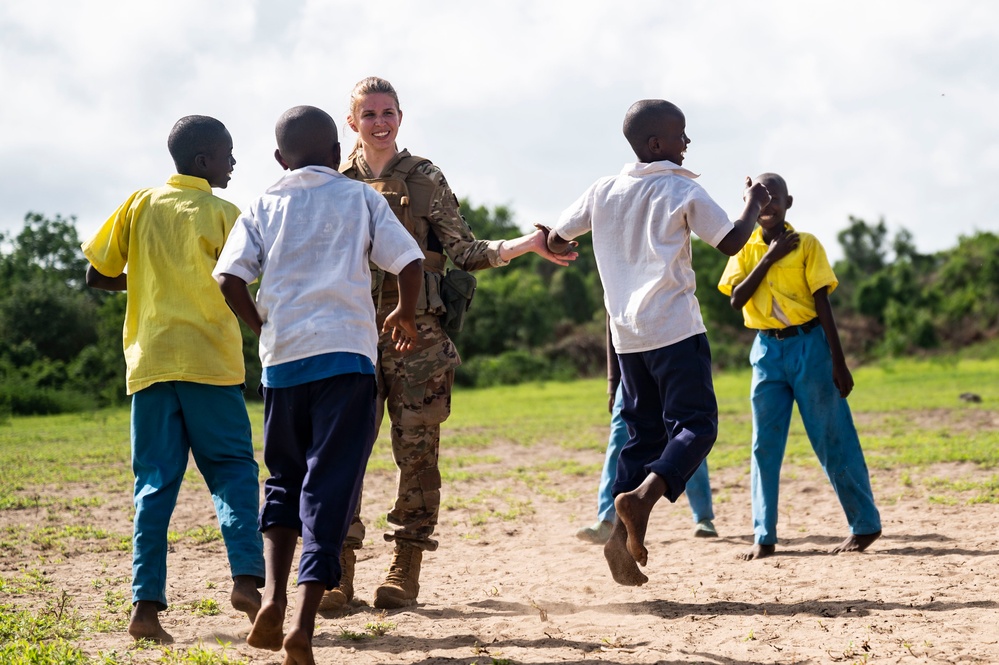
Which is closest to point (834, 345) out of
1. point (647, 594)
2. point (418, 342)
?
point (647, 594)

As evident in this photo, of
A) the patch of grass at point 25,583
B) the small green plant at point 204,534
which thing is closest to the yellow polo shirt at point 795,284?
the small green plant at point 204,534

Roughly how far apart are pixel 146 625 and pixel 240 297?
143 cm

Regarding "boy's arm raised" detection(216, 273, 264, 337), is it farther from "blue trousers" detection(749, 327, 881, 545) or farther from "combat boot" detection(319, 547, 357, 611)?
"blue trousers" detection(749, 327, 881, 545)

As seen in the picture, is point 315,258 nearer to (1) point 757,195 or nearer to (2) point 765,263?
(1) point 757,195

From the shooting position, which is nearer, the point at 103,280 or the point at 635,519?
the point at 635,519

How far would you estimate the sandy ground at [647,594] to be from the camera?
4000 mm

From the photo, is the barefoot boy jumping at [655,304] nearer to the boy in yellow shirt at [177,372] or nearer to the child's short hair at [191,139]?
the boy in yellow shirt at [177,372]

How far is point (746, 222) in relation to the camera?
4527 mm

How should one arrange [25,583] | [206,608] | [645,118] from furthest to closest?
[25,583] < [206,608] < [645,118]

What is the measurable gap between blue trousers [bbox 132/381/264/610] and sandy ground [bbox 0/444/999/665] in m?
0.40

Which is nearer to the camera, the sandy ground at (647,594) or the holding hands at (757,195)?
the sandy ground at (647,594)

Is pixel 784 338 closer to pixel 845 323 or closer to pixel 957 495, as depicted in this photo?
pixel 957 495

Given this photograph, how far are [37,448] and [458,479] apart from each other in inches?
235

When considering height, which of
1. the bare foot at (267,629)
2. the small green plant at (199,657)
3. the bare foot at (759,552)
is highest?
the bare foot at (267,629)
